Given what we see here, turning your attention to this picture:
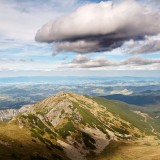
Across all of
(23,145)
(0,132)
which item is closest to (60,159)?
(23,145)

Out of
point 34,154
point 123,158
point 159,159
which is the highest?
point 34,154

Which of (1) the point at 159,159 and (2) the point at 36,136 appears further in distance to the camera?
(2) the point at 36,136

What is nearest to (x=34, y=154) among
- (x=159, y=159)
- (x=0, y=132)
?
(x=0, y=132)

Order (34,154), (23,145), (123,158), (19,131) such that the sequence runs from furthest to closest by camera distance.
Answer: (123,158), (19,131), (23,145), (34,154)

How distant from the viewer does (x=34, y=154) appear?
113 metres

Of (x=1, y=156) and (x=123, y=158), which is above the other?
(x=1, y=156)

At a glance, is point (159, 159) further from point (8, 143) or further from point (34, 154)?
point (8, 143)

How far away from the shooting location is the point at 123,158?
17762cm

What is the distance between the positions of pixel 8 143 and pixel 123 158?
8824cm

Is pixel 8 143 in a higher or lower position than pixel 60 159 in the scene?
higher

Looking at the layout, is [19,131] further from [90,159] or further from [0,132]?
[90,159]

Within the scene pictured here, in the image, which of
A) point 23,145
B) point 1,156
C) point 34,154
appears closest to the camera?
point 1,156

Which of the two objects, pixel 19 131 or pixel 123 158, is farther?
pixel 123 158

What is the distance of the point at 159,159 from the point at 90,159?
62.5 m
